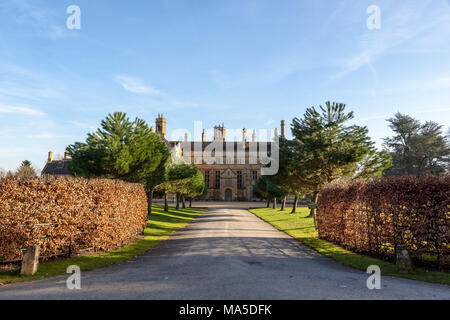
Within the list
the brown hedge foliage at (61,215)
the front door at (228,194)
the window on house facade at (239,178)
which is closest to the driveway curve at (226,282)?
the brown hedge foliage at (61,215)

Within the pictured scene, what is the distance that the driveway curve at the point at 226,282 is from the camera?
5.93m

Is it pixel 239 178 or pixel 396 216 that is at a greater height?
pixel 239 178

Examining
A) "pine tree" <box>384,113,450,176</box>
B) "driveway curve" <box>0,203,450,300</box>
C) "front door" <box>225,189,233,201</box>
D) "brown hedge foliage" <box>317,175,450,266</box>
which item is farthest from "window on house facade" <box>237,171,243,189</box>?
"driveway curve" <box>0,203,450,300</box>

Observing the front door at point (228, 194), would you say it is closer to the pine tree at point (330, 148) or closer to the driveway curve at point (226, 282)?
the pine tree at point (330, 148)

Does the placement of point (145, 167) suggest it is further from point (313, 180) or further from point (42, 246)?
point (313, 180)

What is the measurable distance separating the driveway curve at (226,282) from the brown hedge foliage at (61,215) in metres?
2.20

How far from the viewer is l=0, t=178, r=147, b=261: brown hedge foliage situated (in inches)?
360

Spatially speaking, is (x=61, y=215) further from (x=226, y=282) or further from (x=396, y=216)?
(x=396, y=216)

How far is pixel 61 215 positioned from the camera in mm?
10375

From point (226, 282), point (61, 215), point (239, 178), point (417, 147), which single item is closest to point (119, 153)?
point (61, 215)

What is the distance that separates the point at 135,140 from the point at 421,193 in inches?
652

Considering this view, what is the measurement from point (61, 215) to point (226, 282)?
22.6ft

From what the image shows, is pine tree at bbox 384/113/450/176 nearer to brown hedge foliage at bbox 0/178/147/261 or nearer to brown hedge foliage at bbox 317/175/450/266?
brown hedge foliage at bbox 317/175/450/266

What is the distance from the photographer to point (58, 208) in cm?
1026
